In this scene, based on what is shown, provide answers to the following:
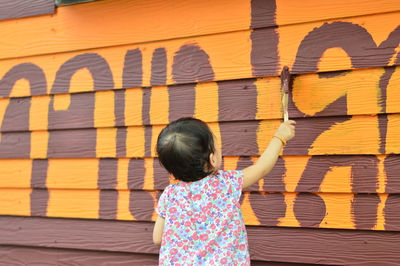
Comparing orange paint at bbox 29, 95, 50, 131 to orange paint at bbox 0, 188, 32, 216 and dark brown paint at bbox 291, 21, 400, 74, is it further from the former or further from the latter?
dark brown paint at bbox 291, 21, 400, 74

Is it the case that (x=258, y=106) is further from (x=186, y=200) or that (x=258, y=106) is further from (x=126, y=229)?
(x=126, y=229)

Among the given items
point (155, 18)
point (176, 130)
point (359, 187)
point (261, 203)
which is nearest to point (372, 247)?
point (359, 187)

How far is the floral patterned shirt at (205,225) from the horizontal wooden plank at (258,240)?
0.62 m

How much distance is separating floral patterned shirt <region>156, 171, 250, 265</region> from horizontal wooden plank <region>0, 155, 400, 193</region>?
603mm

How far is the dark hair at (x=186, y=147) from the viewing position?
1.55 metres

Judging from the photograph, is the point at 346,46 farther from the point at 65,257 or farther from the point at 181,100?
the point at 65,257

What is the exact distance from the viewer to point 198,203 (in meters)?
1.64

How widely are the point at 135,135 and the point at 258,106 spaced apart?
811 mm

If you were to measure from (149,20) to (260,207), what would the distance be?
1339mm

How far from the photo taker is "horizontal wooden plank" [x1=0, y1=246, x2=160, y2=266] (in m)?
2.54

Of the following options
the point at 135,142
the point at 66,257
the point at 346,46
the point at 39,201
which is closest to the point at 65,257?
the point at 66,257

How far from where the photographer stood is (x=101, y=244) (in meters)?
2.59

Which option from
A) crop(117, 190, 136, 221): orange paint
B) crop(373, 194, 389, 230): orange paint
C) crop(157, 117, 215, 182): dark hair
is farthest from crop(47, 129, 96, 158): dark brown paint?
crop(373, 194, 389, 230): orange paint

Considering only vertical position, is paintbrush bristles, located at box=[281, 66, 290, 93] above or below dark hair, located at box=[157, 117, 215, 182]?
above
